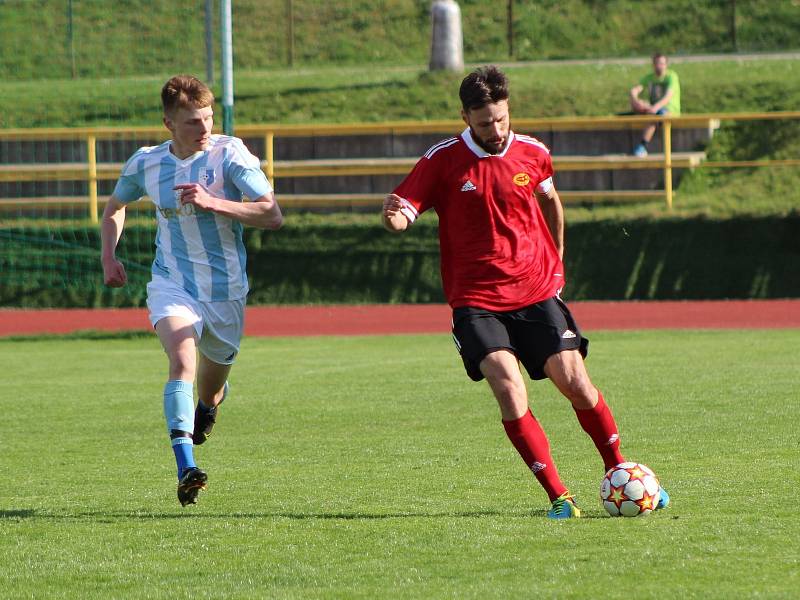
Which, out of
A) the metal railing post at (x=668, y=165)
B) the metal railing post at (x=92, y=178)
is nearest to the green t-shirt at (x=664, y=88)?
the metal railing post at (x=668, y=165)

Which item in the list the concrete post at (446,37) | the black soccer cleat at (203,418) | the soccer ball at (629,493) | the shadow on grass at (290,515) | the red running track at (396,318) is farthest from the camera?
the concrete post at (446,37)

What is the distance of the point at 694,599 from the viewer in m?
4.50

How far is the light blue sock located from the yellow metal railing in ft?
42.5

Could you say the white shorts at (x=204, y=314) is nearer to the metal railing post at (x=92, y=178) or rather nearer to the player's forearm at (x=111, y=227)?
the player's forearm at (x=111, y=227)

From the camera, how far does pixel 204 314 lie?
7.07 meters

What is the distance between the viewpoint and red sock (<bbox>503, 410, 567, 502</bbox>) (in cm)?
609

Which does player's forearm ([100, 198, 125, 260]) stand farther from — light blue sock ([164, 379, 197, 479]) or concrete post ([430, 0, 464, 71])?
concrete post ([430, 0, 464, 71])

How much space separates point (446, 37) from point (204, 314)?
20464mm

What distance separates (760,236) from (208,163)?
13059mm

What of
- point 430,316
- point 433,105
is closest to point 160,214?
point 430,316

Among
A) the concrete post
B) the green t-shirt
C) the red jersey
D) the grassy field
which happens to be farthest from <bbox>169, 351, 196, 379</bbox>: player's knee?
the concrete post

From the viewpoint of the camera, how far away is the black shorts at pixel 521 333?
20.5 ft

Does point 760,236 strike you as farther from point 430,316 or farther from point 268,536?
point 268,536

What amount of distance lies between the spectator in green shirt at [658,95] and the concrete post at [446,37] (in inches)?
198
